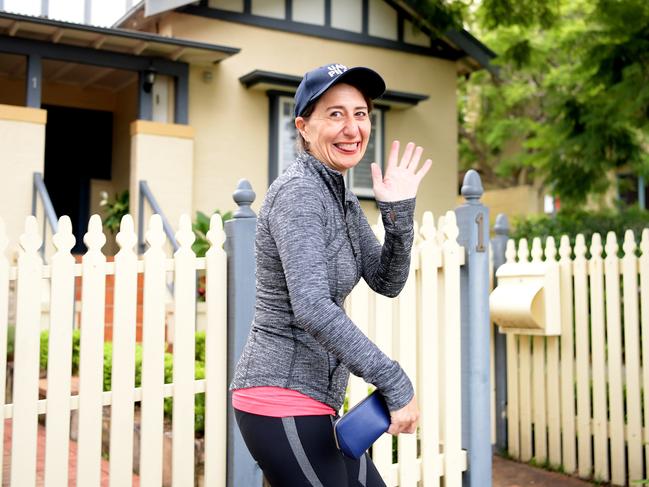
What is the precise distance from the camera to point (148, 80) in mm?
10688

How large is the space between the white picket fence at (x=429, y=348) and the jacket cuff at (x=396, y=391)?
207 centimetres

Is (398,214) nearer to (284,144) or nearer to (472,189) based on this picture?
(472,189)

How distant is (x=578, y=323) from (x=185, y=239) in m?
3.69

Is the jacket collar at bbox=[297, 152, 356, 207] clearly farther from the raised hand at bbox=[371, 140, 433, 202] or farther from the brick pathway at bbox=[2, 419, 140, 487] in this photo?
the brick pathway at bbox=[2, 419, 140, 487]

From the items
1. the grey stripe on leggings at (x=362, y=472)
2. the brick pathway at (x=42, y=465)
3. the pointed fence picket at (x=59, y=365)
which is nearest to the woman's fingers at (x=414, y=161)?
the grey stripe on leggings at (x=362, y=472)

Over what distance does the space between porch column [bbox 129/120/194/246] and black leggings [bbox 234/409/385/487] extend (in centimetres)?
872

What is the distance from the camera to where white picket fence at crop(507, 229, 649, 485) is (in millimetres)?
5809

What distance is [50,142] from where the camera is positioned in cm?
1322

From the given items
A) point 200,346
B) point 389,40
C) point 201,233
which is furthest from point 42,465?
point 389,40

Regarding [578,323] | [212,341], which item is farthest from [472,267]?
[578,323]

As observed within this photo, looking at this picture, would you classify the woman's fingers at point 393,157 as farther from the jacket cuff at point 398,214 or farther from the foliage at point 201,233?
the foliage at point 201,233

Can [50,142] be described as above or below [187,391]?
above

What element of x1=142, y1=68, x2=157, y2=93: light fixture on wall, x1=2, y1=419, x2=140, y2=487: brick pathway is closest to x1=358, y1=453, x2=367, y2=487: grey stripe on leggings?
x1=2, y1=419, x2=140, y2=487: brick pathway

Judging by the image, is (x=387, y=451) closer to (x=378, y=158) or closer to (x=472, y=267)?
(x=472, y=267)
